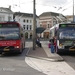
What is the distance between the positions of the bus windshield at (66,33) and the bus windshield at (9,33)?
3569 mm

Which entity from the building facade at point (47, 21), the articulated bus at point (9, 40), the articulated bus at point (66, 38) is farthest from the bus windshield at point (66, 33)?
the building facade at point (47, 21)

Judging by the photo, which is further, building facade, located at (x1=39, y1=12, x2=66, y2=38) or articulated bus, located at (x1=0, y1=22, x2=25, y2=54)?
building facade, located at (x1=39, y1=12, x2=66, y2=38)

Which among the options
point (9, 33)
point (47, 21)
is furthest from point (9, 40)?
point (47, 21)

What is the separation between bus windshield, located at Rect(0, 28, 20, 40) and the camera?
1823cm

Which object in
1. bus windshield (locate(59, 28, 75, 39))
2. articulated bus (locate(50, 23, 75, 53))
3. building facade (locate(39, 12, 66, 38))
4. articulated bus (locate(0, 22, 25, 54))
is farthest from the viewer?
building facade (locate(39, 12, 66, 38))

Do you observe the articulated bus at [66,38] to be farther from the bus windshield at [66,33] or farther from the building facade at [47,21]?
the building facade at [47,21]

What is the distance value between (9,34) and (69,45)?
496 cm

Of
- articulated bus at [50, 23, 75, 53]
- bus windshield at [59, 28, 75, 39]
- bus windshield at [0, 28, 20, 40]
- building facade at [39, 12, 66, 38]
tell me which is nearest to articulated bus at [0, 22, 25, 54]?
bus windshield at [0, 28, 20, 40]


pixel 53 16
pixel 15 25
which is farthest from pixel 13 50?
pixel 53 16

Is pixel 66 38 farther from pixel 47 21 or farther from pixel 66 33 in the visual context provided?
pixel 47 21

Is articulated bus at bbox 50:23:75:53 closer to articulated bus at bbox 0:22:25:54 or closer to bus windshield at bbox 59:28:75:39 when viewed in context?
bus windshield at bbox 59:28:75:39

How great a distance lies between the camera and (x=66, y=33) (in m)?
18.9

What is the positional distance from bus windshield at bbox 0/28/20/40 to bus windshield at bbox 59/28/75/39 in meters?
3.57

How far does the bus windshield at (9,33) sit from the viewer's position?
59.8ft
